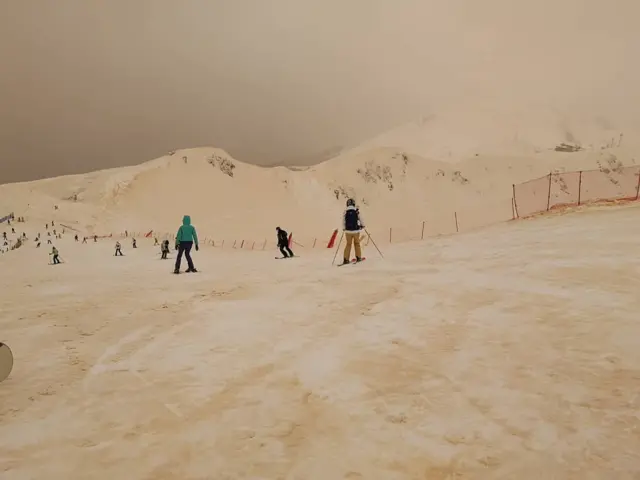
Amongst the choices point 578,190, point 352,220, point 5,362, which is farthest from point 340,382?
point 578,190

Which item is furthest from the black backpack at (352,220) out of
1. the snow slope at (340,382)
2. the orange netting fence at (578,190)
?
the orange netting fence at (578,190)

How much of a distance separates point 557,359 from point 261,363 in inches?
125

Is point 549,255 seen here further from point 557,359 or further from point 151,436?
point 151,436

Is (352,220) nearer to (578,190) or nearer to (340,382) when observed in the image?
(340,382)

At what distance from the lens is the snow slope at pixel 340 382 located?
3004 mm

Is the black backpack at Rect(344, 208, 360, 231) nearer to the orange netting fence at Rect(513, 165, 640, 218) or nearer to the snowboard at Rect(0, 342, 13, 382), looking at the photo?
the snowboard at Rect(0, 342, 13, 382)

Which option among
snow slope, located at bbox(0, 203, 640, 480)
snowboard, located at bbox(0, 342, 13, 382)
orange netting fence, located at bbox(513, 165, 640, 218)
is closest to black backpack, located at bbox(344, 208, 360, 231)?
snow slope, located at bbox(0, 203, 640, 480)

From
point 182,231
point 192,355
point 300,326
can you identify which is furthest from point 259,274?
point 192,355

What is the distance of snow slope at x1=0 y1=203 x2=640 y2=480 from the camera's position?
3004 millimetres

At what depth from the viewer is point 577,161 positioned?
7100 centimetres

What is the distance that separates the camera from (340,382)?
4.16 meters

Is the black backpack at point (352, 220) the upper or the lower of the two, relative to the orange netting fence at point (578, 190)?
lower

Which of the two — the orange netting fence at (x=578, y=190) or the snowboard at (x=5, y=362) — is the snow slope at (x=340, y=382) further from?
the orange netting fence at (x=578, y=190)

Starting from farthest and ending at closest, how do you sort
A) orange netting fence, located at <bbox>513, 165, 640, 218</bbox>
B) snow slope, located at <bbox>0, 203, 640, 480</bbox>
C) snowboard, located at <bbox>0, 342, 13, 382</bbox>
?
1. orange netting fence, located at <bbox>513, 165, 640, 218</bbox>
2. snowboard, located at <bbox>0, 342, 13, 382</bbox>
3. snow slope, located at <bbox>0, 203, 640, 480</bbox>
